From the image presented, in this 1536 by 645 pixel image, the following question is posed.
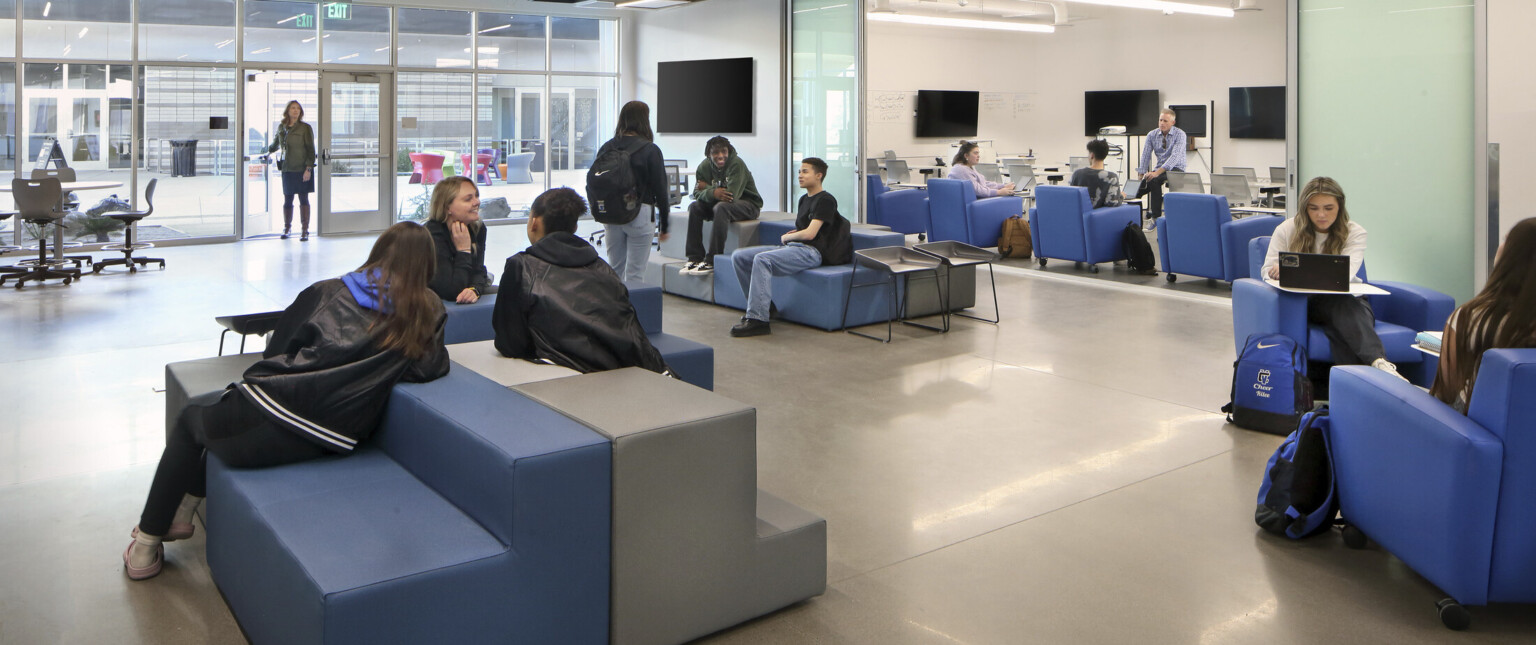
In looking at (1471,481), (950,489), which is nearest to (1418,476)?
(1471,481)

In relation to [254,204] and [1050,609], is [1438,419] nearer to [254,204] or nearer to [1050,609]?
[1050,609]

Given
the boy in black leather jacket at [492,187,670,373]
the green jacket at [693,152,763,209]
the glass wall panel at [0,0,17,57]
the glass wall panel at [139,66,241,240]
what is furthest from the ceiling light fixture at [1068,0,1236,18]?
the glass wall panel at [0,0,17,57]

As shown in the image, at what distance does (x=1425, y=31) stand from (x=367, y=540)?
702 centimetres

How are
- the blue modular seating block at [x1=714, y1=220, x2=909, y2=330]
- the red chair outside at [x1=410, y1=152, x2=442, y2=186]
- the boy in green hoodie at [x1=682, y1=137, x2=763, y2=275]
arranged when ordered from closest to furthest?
the blue modular seating block at [x1=714, y1=220, x2=909, y2=330] → the boy in green hoodie at [x1=682, y1=137, x2=763, y2=275] → the red chair outside at [x1=410, y1=152, x2=442, y2=186]

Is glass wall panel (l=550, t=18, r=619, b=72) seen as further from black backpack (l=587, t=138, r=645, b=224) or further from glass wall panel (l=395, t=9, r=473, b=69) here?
black backpack (l=587, t=138, r=645, b=224)

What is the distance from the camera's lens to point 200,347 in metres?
6.70

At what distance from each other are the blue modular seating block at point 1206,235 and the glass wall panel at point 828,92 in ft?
10.7

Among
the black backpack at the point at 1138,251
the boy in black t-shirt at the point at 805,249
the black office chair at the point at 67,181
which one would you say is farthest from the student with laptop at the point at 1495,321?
the black office chair at the point at 67,181

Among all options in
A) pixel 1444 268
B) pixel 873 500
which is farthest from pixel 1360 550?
pixel 1444 268

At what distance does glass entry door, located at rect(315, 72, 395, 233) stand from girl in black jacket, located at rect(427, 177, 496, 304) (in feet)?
27.9

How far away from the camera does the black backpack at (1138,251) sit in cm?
1013

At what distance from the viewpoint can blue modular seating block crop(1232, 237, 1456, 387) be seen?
532cm

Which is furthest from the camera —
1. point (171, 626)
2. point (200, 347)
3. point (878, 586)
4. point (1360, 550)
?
point (200, 347)

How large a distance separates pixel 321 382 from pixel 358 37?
1112 cm
